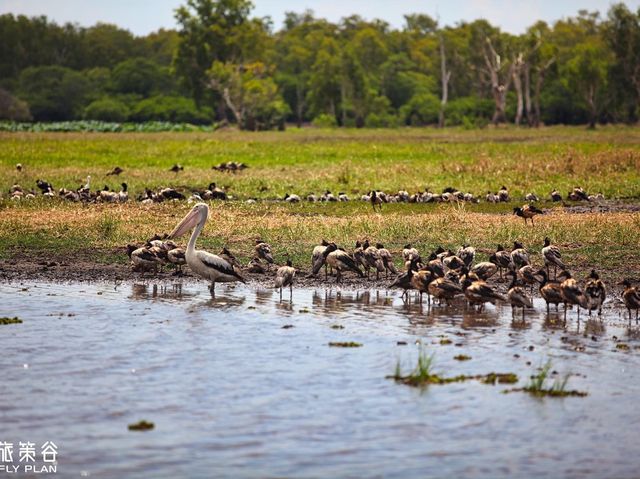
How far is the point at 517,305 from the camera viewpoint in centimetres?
1366

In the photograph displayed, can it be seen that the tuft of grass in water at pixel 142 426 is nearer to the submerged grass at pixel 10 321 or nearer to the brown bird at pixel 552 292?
the submerged grass at pixel 10 321

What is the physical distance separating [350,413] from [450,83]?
103 metres

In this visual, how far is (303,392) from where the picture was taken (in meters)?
10.2

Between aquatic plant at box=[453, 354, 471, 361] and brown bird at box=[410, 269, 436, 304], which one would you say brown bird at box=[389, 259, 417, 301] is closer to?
brown bird at box=[410, 269, 436, 304]

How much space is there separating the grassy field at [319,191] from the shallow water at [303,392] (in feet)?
12.3

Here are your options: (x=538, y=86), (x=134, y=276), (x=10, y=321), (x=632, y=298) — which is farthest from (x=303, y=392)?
(x=538, y=86)

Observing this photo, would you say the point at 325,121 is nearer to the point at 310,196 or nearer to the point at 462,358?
the point at 310,196

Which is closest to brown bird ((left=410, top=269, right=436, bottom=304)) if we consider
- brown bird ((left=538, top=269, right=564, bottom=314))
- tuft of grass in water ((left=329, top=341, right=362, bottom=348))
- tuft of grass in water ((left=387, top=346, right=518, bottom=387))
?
brown bird ((left=538, top=269, right=564, bottom=314))

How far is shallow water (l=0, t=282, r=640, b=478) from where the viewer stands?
27.7 feet

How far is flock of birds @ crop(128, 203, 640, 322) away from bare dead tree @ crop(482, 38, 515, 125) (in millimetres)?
70575

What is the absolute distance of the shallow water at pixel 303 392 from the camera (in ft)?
27.7

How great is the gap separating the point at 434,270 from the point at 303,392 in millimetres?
4955

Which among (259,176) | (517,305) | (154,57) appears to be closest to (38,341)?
(517,305)

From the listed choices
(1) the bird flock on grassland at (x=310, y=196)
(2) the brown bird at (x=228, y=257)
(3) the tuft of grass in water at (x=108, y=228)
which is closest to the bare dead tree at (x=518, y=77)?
(1) the bird flock on grassland at (x=310, y=196)
